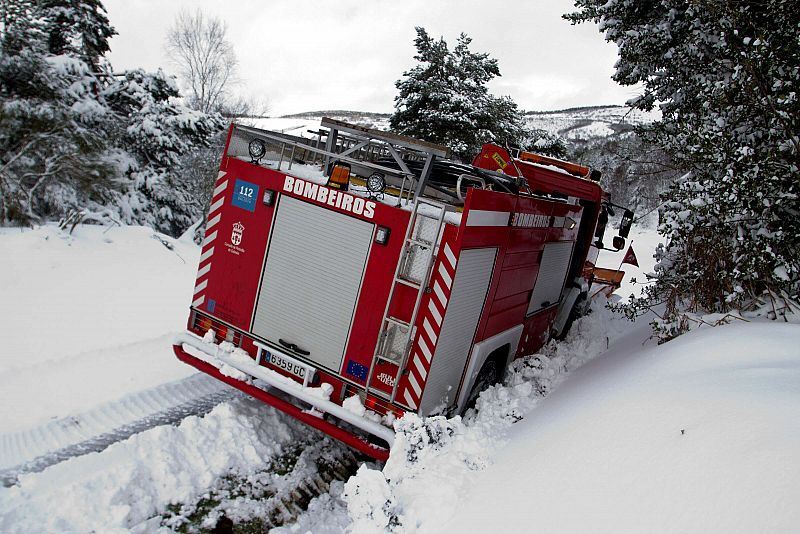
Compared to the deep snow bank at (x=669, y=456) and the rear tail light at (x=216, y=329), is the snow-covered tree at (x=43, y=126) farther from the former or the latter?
the deep snow bank at (x=669, y=456)

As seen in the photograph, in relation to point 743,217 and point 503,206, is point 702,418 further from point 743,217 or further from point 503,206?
point 743,217

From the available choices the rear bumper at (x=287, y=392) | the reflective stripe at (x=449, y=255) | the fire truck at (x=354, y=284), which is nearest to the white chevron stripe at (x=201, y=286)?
the fire truck at (x=354, y=284)

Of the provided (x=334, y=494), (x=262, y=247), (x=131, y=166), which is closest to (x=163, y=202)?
(x=131, y=166)

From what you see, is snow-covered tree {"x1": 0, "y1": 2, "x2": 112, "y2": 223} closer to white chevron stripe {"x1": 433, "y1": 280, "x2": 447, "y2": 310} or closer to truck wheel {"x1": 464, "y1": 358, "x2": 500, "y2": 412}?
truck wheel {"x1": 464, "y1": 358, "x2": 500, "y2": 412}

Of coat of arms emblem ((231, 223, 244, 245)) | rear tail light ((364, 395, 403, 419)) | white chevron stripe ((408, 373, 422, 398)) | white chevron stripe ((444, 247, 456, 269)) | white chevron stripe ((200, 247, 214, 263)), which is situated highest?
white chevron stripe ((444, 247, 456, 269))

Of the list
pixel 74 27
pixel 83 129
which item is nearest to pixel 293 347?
pixel 83 129

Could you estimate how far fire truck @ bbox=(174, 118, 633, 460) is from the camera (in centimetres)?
478

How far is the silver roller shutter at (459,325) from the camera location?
190 inches

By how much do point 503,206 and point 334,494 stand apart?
10.0 ft

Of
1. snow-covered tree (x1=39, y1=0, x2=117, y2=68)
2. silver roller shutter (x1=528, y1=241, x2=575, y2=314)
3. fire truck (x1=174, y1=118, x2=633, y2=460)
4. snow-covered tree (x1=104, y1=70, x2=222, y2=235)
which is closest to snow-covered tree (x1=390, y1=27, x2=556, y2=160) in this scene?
snow-covered tree (x1=104, y1=70, x2=222, y2=235)

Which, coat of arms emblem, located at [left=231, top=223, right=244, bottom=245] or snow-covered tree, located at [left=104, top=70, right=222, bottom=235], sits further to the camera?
snow-covered tree, located at [left=104, top=70, right=222, bottom=235]

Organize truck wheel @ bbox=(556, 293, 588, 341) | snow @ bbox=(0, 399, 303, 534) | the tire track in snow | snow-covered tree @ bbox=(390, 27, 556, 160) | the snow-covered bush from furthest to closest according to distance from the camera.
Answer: snow-covered tree @ bbox=(390, 27, 556, 160)
the snow-covered bush
truck wheel @ bbox=(556, 293, 588, 341)
the tire track in snow
snow @ bbox=(0, 399, 303, 534)

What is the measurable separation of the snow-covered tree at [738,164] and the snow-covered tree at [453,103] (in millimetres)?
13938

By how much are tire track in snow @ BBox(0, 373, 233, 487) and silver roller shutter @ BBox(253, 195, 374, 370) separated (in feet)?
3.99
